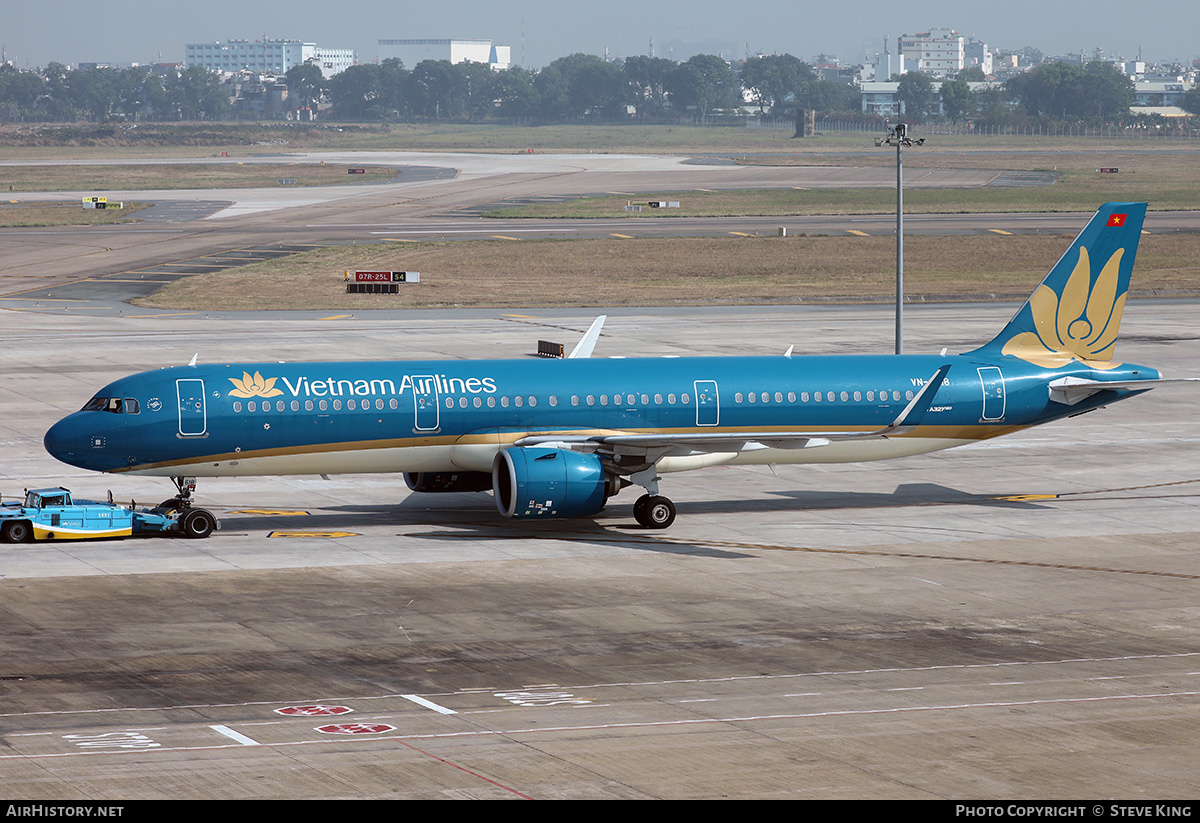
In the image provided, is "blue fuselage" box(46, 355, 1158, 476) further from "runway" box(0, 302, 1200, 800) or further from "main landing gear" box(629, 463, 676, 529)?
"runway" box(0, 302, 1200, 800)

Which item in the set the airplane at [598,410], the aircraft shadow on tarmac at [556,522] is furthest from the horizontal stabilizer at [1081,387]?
the aircraft shadow on tarmac at [556,522]

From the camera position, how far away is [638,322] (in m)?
85.6

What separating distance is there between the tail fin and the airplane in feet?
0.15

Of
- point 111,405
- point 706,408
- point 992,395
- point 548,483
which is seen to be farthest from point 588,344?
point 111,405

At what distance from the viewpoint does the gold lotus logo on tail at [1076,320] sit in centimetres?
4534

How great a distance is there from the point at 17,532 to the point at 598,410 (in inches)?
622

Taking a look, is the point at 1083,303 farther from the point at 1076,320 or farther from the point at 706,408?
the point at 706,408

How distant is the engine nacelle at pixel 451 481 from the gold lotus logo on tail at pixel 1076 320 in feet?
54.0

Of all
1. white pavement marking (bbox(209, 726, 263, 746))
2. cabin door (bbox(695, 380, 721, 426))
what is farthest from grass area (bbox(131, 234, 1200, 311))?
white pavement marking (bbox(209, 726, 263, 746))

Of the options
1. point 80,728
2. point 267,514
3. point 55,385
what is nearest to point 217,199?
point 55,385

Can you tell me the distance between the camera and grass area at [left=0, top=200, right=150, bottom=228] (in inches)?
5743

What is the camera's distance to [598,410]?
41.6 m

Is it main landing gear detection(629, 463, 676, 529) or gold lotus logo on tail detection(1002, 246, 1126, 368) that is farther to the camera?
gold lotus logo on tail detection(1002, 246, 1126, 368)

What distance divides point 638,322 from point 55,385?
34.0 m
